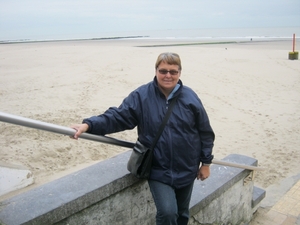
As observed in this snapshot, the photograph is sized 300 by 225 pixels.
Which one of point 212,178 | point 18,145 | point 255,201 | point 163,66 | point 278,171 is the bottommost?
point 278,171

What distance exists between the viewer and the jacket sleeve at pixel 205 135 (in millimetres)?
2260

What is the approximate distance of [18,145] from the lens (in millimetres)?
5793

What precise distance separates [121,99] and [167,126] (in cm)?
737

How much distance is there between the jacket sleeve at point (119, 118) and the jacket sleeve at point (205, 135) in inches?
18.2

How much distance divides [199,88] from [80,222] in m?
9.45

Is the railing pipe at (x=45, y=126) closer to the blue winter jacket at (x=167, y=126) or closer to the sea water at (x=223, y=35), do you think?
the blue winter jacket at (x=167, y=126)

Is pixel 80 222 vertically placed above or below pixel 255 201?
above

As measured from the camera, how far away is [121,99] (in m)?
9.45

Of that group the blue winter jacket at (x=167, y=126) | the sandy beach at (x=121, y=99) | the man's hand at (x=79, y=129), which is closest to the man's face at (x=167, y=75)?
the blue winter jacket at (x=167, y=126)

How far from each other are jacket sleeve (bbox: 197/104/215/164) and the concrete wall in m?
0.56

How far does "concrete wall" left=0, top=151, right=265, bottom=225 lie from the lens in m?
1.96

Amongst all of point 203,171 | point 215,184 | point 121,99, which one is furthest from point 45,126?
point 121,99

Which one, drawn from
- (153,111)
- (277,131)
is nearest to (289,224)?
(153,111)

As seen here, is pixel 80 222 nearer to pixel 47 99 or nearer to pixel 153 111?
pixel 153 111
